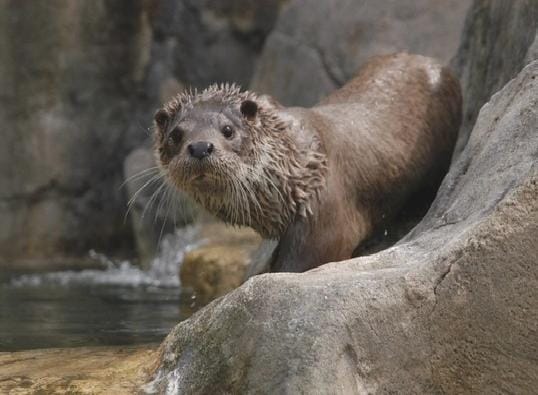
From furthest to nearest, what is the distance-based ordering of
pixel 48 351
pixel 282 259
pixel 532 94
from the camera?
1. pixel 282 259
2. pixel 48 351
3. pixel 532 94

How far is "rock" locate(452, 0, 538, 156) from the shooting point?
552cm

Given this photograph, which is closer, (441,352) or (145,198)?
(441,352)

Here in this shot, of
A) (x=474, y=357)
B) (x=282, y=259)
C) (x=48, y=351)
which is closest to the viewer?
Result: (x=474, y=357)

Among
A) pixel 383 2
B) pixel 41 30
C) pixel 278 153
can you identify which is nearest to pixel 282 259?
pixel 278 153

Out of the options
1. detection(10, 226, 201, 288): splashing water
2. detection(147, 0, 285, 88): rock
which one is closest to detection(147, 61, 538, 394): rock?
detection(10, 226, 201, 288): splashing water

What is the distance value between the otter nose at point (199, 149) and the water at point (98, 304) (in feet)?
2.86

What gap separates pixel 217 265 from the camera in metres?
6.84

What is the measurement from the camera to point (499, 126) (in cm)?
408

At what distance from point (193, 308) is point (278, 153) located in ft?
4.76

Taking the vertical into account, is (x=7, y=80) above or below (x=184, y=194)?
below

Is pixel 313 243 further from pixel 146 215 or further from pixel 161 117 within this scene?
pixel 146 215

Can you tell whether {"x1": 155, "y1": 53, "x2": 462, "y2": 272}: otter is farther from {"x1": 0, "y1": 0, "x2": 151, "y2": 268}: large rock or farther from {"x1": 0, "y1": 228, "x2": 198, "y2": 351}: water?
{"x1": 0, "y1": 0, "x2": 151, "y2": 268}: large rock

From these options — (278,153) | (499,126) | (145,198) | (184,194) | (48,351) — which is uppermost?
(499,126)

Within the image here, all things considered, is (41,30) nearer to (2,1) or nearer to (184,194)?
(2,1)
